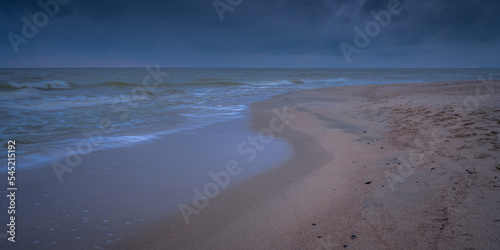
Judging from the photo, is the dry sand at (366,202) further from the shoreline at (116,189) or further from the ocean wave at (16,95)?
the ocean wave at (16,95)

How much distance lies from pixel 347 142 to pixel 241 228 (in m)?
3.63

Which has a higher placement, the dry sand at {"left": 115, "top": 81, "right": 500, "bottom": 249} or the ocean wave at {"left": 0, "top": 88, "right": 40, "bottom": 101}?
the ocean wave at {"left": 0, "top": 88, "right": 40, "bottom": 101}

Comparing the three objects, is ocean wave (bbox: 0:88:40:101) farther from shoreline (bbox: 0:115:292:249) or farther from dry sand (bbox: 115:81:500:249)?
dry sand (bbox: 115:81:500:249)

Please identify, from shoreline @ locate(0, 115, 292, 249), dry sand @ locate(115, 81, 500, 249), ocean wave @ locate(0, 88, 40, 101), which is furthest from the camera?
ocean wave @ locate(0, 88, 40, 101)

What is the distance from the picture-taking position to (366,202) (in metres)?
2.94

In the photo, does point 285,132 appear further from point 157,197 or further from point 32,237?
point 32,237

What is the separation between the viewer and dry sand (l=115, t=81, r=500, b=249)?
233cm

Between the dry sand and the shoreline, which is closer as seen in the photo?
the dry sand

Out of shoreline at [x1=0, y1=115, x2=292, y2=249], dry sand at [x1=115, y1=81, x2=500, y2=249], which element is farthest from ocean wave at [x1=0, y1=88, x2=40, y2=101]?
dry sand at [x1=115, y1=81, x2=500, y2=249]

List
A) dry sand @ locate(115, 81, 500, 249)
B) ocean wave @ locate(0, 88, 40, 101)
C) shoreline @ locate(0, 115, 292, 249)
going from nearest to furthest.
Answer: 1. dry sand @ locate(115, 81, 500, 249)
2. shoreline @ locate(0, 115, 292, 249)
3. ocean wave @ locate(0, 88, 40, 101)

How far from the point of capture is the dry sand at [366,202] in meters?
2.33

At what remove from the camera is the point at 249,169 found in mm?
4379

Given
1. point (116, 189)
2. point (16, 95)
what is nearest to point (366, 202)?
point (116, 189)

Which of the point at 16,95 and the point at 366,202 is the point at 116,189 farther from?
the point at 16,95
